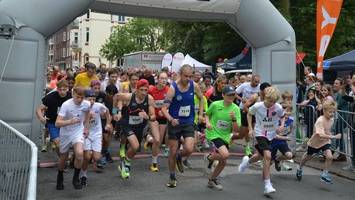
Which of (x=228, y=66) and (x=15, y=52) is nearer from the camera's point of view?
(x=15, y=52)

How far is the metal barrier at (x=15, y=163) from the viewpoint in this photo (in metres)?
4.21

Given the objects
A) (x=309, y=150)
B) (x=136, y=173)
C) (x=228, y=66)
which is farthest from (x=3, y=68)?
(x=228, y=66)

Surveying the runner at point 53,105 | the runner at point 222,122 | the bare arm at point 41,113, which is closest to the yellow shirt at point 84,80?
the runner at point 53,105

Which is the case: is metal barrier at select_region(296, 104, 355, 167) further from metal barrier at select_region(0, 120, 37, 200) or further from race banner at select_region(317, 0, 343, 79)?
metal barrier at select_region(0, 120, 37, 200)

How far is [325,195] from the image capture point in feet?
24.8

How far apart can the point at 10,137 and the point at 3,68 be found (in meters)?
3.20

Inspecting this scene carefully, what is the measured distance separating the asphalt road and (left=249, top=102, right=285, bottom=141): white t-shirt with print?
0.88 m

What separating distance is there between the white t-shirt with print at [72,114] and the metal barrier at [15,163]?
1184mm

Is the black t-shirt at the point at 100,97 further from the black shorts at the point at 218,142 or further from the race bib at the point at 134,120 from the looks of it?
the black shorts at the point at 218,142

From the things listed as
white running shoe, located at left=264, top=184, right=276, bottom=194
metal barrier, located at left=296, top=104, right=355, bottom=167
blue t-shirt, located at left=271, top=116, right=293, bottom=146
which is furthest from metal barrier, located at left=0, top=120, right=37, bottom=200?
metal barrier, located at left=296, top=104, right=355, bottom=167

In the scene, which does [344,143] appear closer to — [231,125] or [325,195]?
[325,195]

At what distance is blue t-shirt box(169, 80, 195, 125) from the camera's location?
7.81 m

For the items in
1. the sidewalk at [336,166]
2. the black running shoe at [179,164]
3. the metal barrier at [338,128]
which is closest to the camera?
the black running shoe at [179,164]

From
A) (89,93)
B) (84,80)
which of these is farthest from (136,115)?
(84,80)
